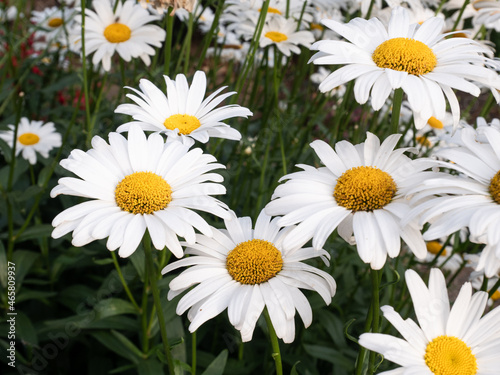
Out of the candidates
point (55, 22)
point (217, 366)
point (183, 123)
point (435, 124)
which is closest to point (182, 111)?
point (183, 123)

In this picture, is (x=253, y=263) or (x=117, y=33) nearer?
(x=253, y=263)

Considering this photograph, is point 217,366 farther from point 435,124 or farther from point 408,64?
point 435,124

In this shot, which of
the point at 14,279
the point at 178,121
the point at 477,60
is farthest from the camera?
the point at 14,279

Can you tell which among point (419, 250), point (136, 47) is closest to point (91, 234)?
point (419, 250)

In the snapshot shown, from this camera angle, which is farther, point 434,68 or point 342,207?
point 434,68

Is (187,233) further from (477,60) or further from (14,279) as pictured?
(14,279)

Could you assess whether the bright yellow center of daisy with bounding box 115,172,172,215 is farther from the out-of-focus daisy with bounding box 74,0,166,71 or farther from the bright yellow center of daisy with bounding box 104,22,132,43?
the bright yellow center of daisy with bounding box 104,22,132,43
